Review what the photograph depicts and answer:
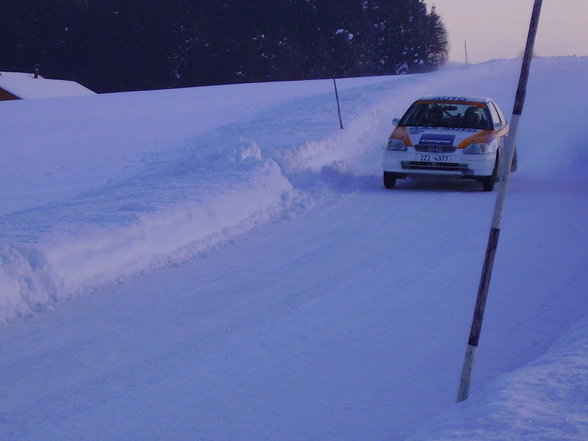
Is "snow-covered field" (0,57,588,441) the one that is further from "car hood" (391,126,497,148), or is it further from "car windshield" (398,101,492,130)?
"car windshield" (398,101,492,130)

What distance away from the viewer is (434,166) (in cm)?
1389

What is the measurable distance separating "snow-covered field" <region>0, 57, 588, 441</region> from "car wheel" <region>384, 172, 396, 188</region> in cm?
29

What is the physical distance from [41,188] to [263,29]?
212 feet

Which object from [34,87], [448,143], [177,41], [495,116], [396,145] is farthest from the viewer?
[177,41]

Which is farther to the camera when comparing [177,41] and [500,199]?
[177,41]

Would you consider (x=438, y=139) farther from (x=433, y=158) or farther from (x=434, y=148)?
(x=433, y=158)

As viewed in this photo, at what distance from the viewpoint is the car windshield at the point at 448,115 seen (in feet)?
47.5

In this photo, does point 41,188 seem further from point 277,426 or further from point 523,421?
point 523,421

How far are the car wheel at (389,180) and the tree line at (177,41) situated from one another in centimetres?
6336

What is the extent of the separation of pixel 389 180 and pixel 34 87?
5261 centimetres

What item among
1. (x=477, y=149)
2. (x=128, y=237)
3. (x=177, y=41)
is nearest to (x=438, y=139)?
(x=477, y=149)

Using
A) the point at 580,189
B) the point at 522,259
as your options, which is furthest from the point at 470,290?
the point at 580,189

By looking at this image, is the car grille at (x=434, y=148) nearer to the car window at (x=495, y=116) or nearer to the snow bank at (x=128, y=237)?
the car window at (x=495, y=116)

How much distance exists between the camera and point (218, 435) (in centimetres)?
488
